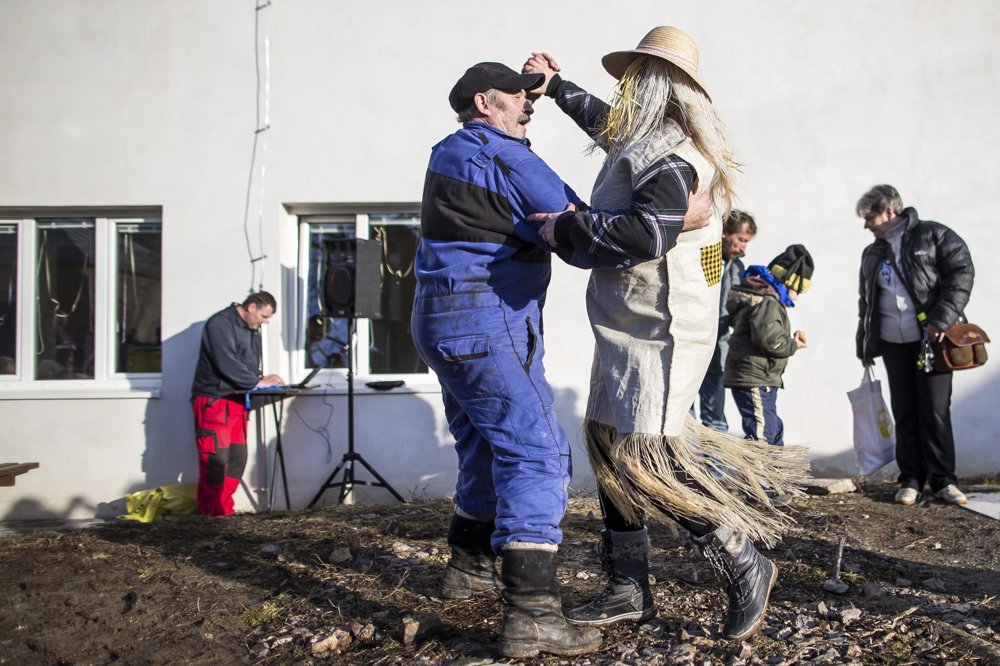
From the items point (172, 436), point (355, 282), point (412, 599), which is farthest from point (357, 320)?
point (412, 599)

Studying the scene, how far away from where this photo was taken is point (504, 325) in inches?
97.7

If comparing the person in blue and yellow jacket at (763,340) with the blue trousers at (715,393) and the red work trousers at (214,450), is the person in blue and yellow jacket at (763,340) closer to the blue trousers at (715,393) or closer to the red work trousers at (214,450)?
the blue trousers at (715,393)

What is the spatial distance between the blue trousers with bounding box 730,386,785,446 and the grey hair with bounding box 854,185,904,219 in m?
1.24

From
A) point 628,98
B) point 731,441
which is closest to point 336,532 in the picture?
point 731,441

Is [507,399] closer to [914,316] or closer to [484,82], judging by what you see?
[484,82]

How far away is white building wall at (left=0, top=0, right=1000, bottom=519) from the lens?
6.16 meters

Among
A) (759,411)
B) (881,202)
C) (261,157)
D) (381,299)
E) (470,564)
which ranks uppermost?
(261,157)

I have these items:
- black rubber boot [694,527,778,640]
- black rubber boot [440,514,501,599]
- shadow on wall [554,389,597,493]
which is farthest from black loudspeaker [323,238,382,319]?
black rubber boot [694,527,778,640]

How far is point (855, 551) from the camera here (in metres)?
3.63

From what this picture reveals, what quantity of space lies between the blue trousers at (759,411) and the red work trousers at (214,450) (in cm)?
366

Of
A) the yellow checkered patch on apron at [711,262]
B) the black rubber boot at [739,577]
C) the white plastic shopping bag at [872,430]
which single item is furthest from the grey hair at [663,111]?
the white plastic shopping bag at [872,430]

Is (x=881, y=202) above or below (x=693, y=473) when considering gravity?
above

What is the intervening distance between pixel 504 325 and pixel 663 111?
2.71 feet

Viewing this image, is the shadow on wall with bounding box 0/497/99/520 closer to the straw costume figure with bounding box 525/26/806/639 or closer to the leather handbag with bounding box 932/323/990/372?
the straw costume figure with bounding box 525/26/806/639
